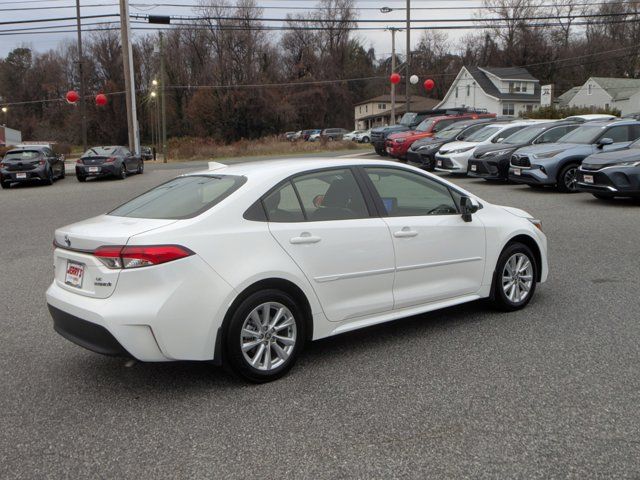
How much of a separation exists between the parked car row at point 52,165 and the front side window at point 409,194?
19.3m

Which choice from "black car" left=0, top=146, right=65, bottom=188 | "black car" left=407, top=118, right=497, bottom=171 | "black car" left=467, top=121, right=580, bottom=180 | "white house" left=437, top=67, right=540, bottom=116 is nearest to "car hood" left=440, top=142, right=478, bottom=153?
"black car" left=407, top=118, right=497, bottom=171

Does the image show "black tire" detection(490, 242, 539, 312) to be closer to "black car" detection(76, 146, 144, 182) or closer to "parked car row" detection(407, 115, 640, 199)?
"parked car row" detection(407, 115, 640, 199)

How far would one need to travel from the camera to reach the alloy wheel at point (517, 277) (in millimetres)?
5570

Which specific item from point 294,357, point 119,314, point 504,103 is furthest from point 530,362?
point 504,103

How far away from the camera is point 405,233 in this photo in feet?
15.6

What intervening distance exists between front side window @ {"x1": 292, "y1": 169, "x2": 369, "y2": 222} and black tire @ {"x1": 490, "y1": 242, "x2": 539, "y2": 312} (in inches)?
63.4

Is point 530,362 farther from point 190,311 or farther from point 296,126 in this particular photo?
point 296,126

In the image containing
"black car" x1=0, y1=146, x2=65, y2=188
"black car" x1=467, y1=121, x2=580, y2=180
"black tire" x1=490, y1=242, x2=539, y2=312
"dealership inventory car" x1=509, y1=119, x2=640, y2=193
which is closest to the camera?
"black tire" x1=490, y1=242, x2=539, y2=312

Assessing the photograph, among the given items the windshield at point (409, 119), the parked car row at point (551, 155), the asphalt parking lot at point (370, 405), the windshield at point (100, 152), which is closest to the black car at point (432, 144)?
the parked car row at point (551, 155)

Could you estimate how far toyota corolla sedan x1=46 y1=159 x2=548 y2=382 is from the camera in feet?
12.1

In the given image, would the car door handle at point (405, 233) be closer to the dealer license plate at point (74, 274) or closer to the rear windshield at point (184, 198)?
the rear windshield at point (184, 198)

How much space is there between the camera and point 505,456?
3.10 meters

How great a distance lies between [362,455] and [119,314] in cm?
169

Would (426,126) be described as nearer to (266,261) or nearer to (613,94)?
(266,261)
